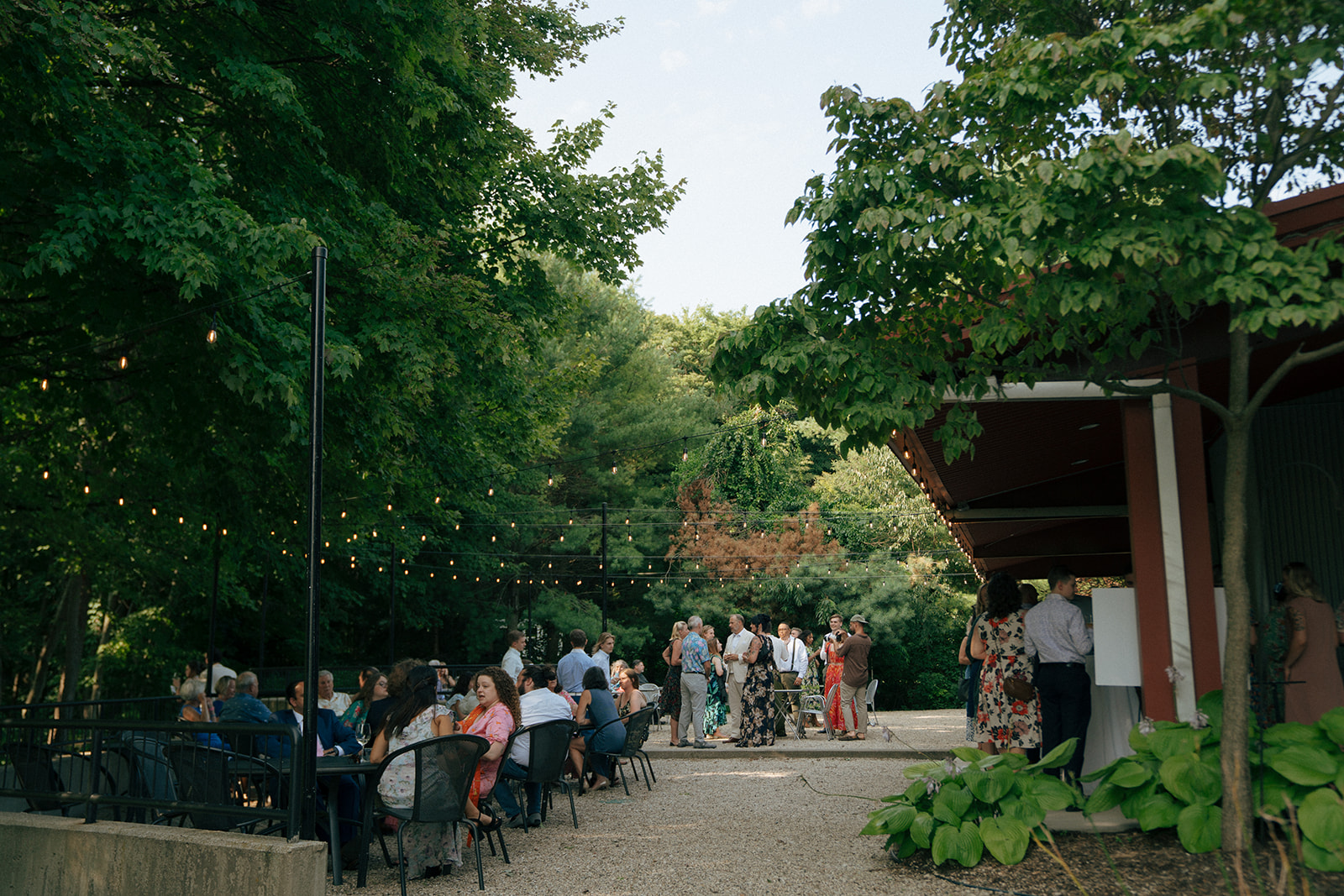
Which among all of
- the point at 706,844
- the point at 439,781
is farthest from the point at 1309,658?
the point at 439,781

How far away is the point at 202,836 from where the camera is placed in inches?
208

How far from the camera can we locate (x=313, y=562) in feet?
17.0

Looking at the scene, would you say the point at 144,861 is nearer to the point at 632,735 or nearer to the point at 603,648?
the point at 632,735

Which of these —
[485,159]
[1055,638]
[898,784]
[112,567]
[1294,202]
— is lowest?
[898,784]

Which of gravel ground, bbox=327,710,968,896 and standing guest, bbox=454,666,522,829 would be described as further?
standing guest, bbox=454,666,522,829

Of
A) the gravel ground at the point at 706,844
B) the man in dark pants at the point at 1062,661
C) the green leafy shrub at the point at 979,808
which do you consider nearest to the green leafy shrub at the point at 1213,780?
the green leafy shrub at the point at 979,808

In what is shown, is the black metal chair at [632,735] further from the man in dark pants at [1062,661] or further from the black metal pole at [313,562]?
the black metal pole at [313,562]

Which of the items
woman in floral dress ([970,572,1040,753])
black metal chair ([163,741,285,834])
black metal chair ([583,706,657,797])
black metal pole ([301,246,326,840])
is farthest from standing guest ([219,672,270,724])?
woman in floral dress ([970,572,1040,753])

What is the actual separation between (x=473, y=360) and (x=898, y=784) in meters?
6.58

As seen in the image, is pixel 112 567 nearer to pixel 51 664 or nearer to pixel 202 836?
pixel 51 664

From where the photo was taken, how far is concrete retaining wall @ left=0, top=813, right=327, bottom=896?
194 inches

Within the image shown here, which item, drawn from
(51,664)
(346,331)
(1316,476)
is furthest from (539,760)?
(51,664)

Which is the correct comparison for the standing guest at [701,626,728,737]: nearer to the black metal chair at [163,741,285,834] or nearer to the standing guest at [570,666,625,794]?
the standing guest at [570,666,625,794]

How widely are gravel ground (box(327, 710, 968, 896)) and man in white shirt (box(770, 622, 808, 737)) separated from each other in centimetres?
408
